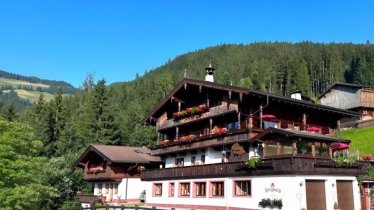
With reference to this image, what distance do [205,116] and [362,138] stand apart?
26488mm

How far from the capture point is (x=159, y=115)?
42062mm

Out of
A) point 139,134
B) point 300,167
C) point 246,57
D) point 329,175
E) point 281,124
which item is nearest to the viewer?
point 300,167

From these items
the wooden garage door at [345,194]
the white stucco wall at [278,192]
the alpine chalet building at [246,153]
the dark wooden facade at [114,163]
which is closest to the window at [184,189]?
the alpine chalet building at [246,153]

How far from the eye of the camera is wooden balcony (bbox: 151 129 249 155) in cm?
2962

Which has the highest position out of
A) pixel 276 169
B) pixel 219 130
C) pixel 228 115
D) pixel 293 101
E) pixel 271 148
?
pixel 293 101

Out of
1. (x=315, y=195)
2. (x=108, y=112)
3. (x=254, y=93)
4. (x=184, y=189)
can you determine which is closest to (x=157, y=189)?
(x=184, y=189)

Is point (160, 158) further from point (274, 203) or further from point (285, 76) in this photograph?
point (285, 76)

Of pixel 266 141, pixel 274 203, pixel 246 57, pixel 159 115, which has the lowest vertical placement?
pixel 274 203

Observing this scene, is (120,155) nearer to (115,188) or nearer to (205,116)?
(115,188)

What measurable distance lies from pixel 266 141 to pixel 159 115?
56.1 feet

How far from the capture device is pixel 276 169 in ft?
80.3

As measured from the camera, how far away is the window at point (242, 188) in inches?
1070

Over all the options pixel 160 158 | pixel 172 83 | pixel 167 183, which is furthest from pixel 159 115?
pixel 172 83

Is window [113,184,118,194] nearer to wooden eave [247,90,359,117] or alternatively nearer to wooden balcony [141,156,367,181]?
wooden balcony [141,156,367,181]
